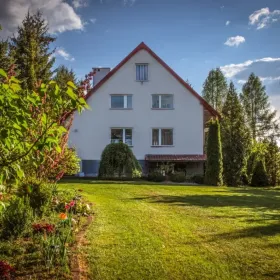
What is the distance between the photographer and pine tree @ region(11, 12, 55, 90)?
92.2 feet

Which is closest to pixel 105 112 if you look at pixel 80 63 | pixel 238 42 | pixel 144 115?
pixel 144 115

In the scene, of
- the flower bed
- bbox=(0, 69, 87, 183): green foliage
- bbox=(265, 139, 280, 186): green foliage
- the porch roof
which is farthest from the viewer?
bbox=(265, 139, 280, 186): green foliage

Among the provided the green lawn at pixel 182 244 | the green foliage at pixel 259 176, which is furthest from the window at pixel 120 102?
the green lawn at pixel 182 244

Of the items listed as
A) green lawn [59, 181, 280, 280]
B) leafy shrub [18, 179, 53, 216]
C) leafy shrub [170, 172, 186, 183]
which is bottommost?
green lawn [59, 181, 280, 280]

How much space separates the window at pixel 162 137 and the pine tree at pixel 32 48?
1078cm

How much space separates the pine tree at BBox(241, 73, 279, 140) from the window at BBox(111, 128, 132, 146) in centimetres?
2494

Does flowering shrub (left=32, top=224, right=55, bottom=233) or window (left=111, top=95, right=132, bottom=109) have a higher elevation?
window (left=111, top=95, right=132, bottom=109)

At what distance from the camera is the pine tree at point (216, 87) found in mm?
46312

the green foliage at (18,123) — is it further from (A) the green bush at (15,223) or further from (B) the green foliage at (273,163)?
(B) the green foliage at (273,163)

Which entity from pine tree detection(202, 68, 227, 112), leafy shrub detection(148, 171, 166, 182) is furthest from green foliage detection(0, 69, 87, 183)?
pine tree detection(202, 68, 227, 112)

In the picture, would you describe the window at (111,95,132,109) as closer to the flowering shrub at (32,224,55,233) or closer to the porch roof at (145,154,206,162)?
the porch roof at (145,154,206,162)

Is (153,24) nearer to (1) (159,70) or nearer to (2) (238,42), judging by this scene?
(2) (238,42)

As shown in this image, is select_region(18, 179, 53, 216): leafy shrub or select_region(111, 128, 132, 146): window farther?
select_region(111, 128, 132, 146): window

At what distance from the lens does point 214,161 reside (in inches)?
771
